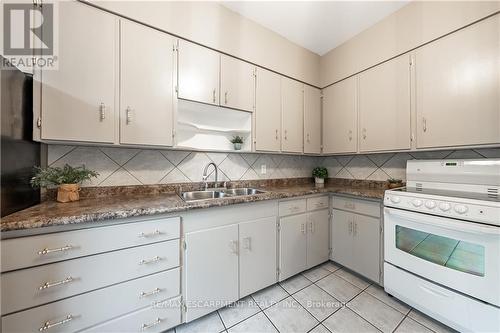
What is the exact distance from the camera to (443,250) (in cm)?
129

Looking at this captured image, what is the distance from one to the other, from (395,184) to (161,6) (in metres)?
2.66

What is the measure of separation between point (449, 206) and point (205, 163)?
1.97 meters

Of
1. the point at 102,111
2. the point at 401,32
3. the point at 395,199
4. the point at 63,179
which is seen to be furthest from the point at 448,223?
the point at 63,179

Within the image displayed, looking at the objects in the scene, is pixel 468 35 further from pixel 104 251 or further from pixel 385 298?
pixel 104 251

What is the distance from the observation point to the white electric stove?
1104mm

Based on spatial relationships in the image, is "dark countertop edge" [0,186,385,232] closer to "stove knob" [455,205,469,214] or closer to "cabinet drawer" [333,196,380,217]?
"cabinet drawer" [333,196,380,217]

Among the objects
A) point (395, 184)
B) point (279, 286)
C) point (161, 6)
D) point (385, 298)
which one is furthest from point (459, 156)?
point (161, 6)

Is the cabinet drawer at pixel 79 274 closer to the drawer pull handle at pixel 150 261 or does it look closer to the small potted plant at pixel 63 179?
the drawer pull handle at pixel 150 261

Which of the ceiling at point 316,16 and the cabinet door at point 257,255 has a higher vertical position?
the ceiling at point 316,16

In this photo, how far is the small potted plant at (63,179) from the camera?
112 centimetres

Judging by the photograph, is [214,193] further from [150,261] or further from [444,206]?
[444,206]

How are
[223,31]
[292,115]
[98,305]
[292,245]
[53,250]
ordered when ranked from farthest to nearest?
[292,115]
[292,245]
[223,31]
[98,305]
[53,250]

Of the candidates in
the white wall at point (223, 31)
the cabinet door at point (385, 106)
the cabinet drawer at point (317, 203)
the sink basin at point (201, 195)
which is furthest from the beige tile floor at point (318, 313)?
the white wall at point (223, 31)

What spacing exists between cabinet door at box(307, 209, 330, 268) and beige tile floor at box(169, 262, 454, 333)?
0.25 metres
